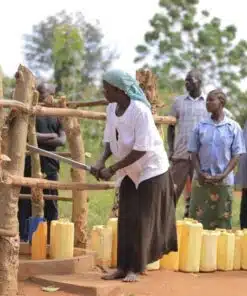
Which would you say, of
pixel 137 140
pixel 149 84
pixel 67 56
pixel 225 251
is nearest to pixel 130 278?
pixel 137 140

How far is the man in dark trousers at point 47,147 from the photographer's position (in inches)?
250

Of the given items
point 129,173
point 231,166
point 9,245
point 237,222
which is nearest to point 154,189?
point 129,173

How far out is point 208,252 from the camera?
5.60m

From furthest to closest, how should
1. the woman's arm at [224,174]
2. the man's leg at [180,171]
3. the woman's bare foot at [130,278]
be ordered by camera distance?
the man's leg at [180,171]
the woman's arm at [224,174]
the woman's bare foot at [130,278]

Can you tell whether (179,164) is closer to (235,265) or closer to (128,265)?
(235,265)

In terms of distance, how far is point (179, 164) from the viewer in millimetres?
7348

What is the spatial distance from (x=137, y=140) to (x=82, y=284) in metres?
0.95

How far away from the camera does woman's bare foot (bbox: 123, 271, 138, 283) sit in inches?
191

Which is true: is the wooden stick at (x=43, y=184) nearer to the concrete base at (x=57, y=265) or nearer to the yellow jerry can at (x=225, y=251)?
the concrete base at (x=57, y=265)

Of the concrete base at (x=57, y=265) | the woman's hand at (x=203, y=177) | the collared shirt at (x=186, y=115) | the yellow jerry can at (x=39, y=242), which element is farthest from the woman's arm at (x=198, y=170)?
the yellow jerry can at (x=39, y=242)

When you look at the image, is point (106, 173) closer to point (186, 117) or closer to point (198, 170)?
point (198, 170)

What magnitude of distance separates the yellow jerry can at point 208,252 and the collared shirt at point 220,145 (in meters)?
0.78

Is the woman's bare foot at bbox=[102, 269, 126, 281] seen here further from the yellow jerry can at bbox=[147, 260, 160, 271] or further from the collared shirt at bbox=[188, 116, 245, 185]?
the collared shirt at bbox=[188, 116, 245, 185]

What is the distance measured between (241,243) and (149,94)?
138cm
